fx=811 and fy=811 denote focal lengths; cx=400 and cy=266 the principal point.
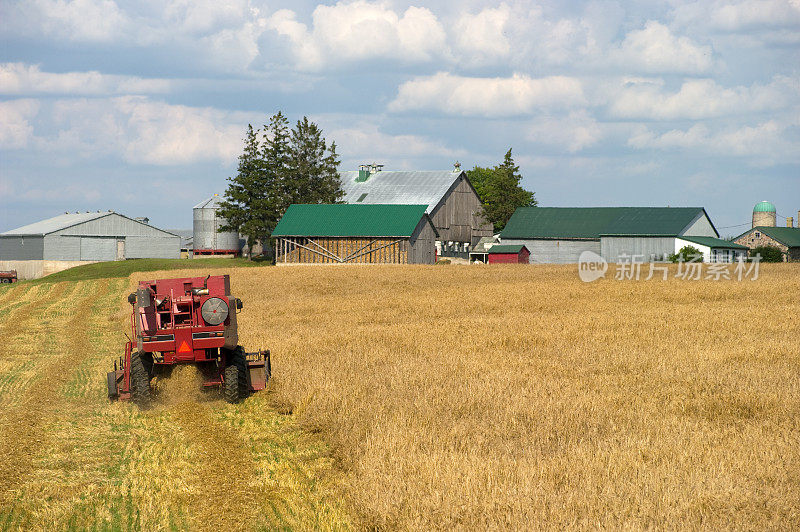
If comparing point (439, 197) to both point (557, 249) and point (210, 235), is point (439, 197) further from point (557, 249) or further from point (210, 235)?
point (210, 235)

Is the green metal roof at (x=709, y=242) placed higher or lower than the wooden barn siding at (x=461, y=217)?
lower

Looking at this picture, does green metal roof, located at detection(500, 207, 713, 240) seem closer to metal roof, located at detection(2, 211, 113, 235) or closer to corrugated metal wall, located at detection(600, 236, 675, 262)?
corrugated metal wall, located at detection(600, 236, 675, 262)

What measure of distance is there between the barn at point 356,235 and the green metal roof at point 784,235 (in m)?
55.6

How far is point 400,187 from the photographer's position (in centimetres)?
9638

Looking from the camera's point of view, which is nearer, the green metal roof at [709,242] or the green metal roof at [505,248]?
the green metal roof at [709,242]

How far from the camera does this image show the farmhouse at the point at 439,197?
9119cm

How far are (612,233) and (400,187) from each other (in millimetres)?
25657

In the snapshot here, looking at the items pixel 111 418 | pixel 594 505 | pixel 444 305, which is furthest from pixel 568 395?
pixel 444 305

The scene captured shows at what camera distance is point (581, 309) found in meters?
28.4

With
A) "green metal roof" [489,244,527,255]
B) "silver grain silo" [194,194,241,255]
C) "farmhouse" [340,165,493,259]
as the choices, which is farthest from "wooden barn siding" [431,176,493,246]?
A: "silver grain silo" [194,194,241,255]

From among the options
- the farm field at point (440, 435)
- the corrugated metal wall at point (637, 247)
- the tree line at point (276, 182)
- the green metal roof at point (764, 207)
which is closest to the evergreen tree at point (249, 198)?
the tree line at point (276, 182)

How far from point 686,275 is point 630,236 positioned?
134 feet

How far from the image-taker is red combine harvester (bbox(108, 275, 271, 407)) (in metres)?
13.7

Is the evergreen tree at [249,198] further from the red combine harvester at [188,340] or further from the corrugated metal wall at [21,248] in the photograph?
the red combine harvester at [188,340]
